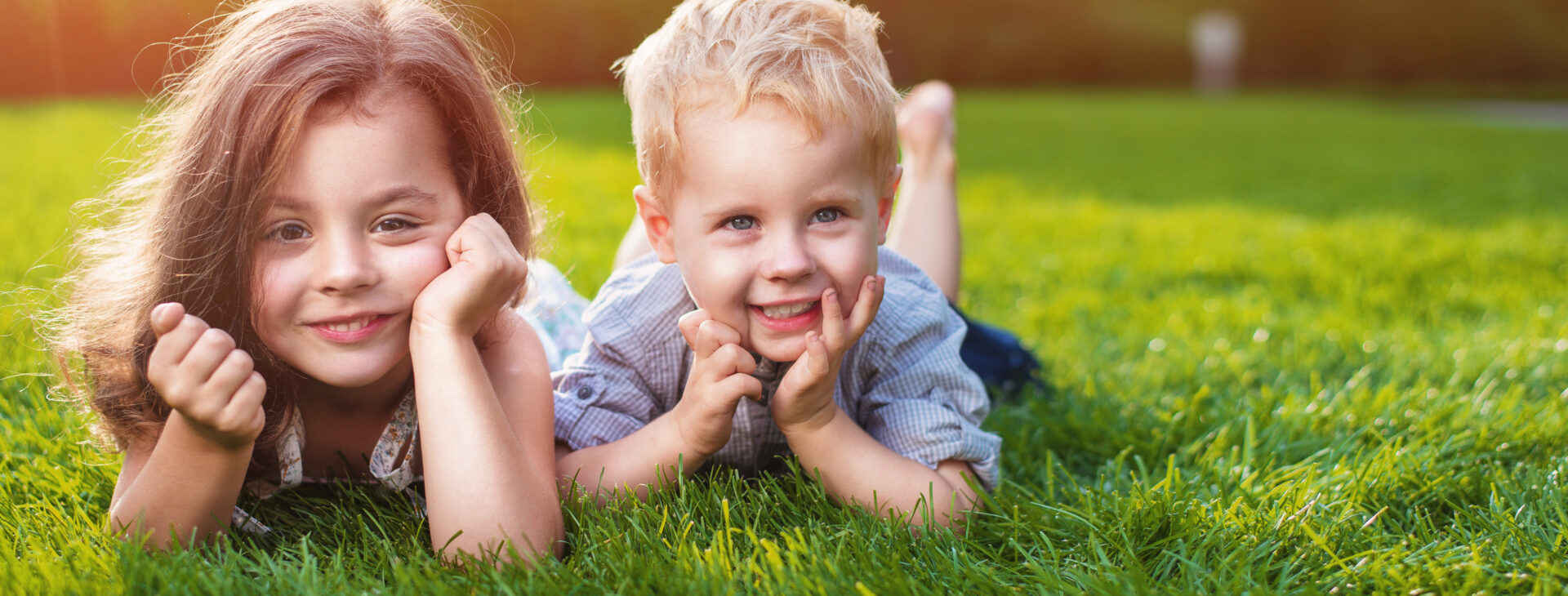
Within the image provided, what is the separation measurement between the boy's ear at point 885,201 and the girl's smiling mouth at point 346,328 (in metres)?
0.74

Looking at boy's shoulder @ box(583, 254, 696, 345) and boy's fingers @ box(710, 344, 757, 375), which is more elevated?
boy's fingers @ box(710, 344, 757, 375)

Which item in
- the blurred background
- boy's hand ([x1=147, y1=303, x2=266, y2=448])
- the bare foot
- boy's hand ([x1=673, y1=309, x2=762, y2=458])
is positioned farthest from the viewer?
the blurred background

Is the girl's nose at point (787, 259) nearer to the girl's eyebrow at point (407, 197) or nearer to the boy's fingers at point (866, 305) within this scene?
the boy's fingers at point (866, 305)

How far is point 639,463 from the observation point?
1.75m

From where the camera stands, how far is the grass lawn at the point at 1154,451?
1.48 meters

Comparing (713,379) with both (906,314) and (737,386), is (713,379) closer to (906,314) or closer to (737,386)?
(737,386)

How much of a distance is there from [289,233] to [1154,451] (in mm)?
1572

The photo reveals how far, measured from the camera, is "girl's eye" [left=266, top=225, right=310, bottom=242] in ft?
5.08

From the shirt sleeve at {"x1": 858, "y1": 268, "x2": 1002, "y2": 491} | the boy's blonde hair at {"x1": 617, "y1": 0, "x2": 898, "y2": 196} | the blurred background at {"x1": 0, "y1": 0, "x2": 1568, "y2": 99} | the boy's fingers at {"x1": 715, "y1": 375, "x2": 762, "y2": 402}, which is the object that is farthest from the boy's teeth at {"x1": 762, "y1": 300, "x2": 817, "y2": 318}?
the blurred background at {"x1": 0, "y1": 0, "x2": 1568, "y2": 99}

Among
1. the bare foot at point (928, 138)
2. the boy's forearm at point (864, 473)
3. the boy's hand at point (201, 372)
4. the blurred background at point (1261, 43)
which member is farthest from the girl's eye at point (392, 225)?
the blurred background at point (1261, 43)

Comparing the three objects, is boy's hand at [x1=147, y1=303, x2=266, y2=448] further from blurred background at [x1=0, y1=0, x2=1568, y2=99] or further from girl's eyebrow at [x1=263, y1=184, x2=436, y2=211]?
blurred background at [x1=0, y1=0, x2=1568, y2=99]

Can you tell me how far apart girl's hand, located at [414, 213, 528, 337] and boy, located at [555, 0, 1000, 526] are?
23 centimetres

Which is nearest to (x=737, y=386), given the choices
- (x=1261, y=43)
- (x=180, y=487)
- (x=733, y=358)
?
(x=733, y=358)

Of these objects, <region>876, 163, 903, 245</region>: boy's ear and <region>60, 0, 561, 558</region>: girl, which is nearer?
<region>60, 0, 561, 558</region>: girl
